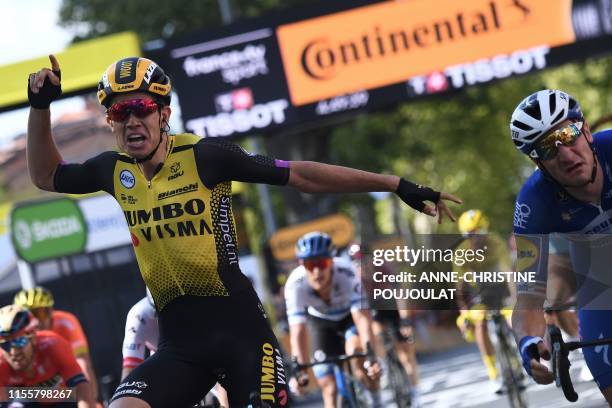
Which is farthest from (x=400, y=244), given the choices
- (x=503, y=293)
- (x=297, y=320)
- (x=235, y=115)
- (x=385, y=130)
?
(x=385, y=130)

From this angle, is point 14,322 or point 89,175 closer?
point 89,175

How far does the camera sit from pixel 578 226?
608cm

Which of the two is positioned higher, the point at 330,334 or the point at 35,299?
the point at 35,299

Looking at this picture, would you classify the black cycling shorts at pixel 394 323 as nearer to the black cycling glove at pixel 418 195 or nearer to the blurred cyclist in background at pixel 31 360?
the blurred cyclist in background at pixel 31 360

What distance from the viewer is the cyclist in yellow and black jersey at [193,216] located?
5.93 meters

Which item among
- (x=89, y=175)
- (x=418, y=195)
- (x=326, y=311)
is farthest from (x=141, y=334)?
(x=418, y=195)

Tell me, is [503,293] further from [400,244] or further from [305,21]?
[305,21]

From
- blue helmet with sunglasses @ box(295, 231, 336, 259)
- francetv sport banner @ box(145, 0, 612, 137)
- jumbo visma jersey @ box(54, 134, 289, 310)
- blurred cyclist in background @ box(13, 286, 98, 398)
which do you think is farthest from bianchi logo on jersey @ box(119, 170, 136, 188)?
francetv sport banner @ box(145, 0, 612, 137)

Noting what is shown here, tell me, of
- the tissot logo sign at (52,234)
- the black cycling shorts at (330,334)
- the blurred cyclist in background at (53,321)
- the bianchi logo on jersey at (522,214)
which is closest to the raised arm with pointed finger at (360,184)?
the bianchi logo on jersey at (522,214)

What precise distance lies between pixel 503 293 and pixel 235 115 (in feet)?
50.5

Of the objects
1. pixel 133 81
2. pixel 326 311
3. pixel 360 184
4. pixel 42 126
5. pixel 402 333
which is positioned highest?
pixel 133 81

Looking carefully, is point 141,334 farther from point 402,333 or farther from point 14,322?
point 402,333

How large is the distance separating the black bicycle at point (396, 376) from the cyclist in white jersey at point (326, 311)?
93cm

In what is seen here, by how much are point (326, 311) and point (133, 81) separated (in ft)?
21.6
